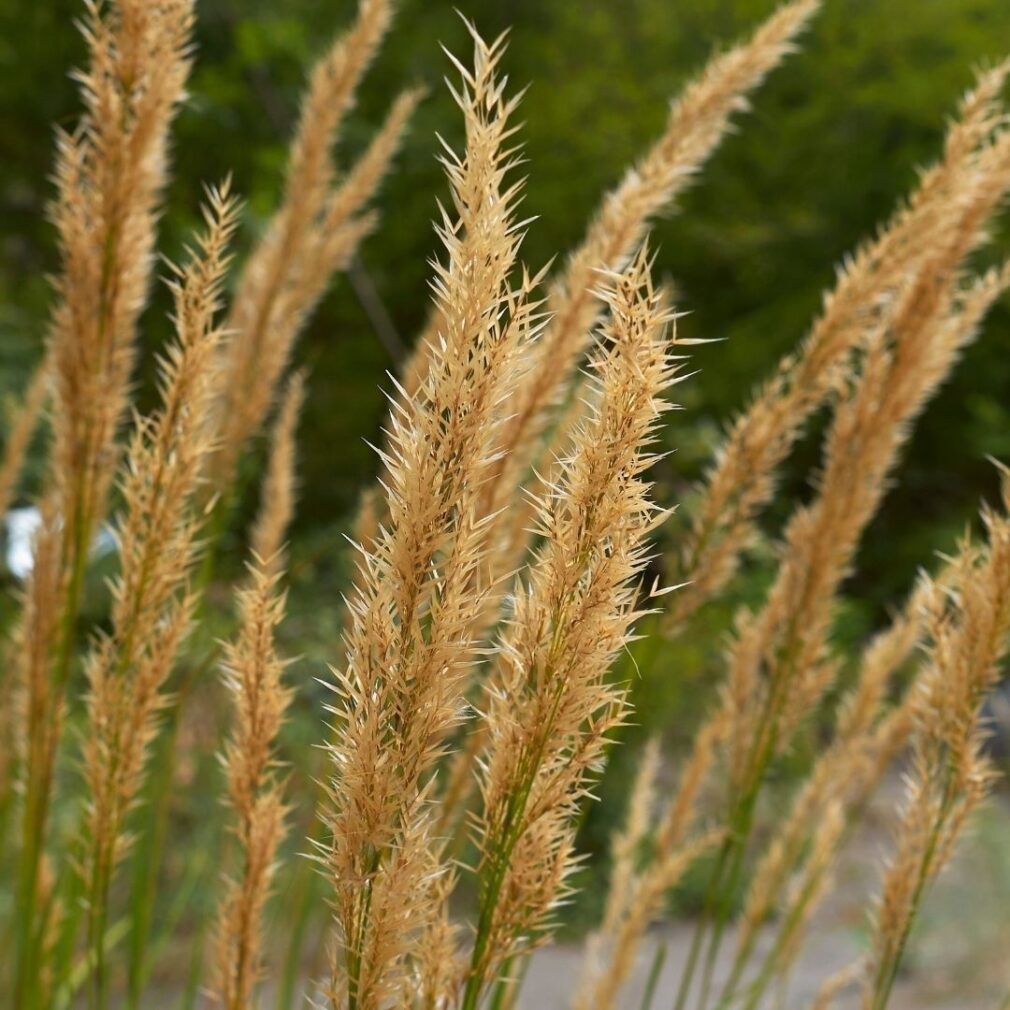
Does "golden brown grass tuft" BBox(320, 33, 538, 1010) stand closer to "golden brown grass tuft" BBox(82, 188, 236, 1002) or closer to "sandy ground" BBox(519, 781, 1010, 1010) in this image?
"golden brown grass tuft" BBox(82, 188, 236, 1002)

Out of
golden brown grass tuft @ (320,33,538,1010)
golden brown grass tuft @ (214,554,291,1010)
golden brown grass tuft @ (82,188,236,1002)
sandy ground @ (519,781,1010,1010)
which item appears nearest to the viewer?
golden brown grass tuft @ (320,33,538,1010)

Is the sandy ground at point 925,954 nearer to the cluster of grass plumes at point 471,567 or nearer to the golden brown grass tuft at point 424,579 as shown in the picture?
the cluster of grass plumes at point 471,567

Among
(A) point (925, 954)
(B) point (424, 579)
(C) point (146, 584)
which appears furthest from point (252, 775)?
(A) point (925, 954)

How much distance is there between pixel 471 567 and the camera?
69 cm

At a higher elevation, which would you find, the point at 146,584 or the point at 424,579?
the point at 146,584

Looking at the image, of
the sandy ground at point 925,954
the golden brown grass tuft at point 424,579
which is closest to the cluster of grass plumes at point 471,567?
the golden brown grass tuft at point 424,579

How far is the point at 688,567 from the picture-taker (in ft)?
4.66

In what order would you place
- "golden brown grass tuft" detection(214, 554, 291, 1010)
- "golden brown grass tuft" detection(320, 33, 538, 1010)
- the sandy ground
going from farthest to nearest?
1. the sandy ground
2. "golden brown grass tuft" detection(214, 554, 291, 1010)
3. "golden brown grass tuft" detection(320, 33, 538, 1010)

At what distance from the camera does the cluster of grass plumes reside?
0.68 metres

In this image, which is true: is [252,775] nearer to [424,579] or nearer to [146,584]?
[146,584]

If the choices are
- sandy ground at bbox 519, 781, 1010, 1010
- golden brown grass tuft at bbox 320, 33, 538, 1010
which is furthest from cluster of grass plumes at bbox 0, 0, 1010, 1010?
sandy ground at bbox 519, 781, 1010, 1010

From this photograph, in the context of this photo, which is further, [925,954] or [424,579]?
[925,954]

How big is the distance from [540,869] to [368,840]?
144mm

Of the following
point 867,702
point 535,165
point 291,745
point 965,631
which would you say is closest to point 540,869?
point 965,631
